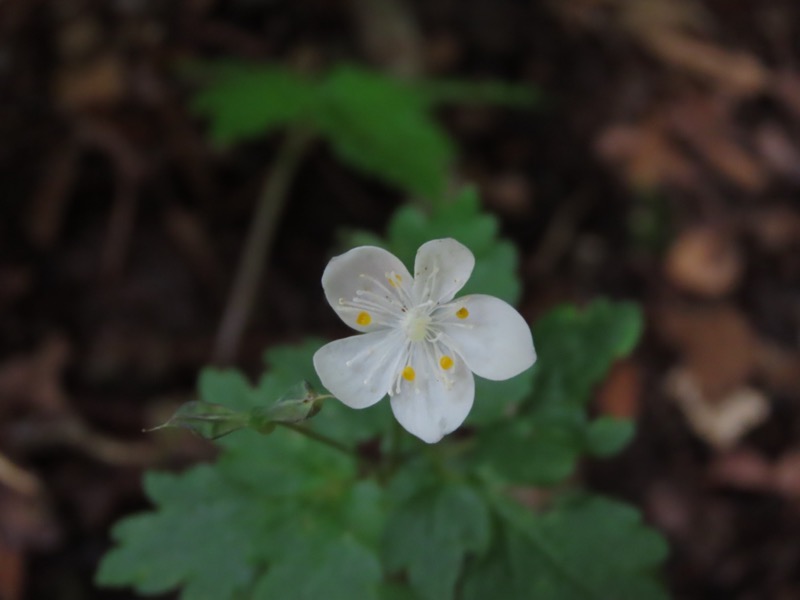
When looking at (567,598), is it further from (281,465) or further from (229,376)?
(229,376)

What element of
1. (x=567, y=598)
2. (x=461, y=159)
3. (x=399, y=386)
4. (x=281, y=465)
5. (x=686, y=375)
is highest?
(x=461, y=159)

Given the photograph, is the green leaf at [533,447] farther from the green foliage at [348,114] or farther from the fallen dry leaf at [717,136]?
the fallen dry leaf at [717,136]

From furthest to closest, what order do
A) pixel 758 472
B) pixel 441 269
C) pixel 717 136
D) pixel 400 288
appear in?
pixel 717 136 → pixel 758 472 → pixel 400 288 → pixel 441 269

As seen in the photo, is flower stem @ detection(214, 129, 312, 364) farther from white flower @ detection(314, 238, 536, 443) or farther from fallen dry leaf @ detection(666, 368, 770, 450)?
fallen dry leaf @ detection(666, 368, 770, 450)

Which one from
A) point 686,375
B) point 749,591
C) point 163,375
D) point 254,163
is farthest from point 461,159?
point 749,591

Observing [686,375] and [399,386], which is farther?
[686,375]

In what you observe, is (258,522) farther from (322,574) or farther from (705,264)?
(705,264)

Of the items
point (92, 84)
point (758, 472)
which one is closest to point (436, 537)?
point (758, 472)
